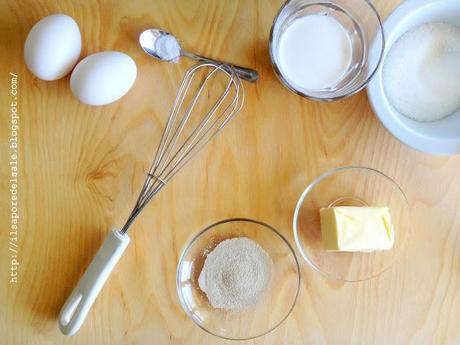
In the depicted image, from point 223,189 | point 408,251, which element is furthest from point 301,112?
point 408,251

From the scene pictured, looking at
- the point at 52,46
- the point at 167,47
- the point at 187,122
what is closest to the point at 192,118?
the point at 187,122

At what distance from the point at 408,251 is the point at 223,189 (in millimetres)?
301

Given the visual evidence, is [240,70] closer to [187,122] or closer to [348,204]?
[187,122]

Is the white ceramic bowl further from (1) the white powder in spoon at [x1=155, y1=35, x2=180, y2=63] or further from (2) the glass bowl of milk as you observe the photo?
(1) the white powder in spoon at [x1=155, y1=35, x2=180, y2=63]

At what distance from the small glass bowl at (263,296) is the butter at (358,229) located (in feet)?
0.27

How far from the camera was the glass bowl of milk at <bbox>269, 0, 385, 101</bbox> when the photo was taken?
2.36 ft

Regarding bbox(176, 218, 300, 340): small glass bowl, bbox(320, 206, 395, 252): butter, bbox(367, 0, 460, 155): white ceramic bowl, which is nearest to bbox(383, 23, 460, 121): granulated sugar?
bbox(367, 0, 460, 155): white ceramic bowl

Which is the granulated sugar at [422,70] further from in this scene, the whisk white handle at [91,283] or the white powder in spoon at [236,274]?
the whisk white handle at [91,283]

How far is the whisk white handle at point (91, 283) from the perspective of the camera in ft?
2.39

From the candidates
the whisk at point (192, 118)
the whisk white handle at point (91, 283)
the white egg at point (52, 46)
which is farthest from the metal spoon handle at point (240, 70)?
the whisk white handle at point (91, 283)

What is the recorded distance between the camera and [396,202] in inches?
30.3

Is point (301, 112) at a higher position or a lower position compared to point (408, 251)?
higher

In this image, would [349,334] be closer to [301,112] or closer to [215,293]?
[215,293]

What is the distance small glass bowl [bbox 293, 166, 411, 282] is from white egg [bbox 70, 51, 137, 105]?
1.05 feet
